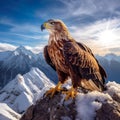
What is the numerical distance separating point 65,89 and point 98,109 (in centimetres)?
189

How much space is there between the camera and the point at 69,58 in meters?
9.42

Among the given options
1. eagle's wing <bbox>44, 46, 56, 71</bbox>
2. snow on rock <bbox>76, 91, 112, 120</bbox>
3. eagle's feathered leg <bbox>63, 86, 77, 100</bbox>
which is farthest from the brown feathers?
snow on rock <bbox>76, 91, 112, 120</bbox>

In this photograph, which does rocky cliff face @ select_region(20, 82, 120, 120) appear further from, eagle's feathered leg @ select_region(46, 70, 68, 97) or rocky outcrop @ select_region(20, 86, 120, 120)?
eagle's feathered leg @ select_region(46, 70, 68, 97)

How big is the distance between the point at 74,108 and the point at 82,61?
1.47 m

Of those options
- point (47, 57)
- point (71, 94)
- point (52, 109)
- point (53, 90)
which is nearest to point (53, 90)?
point (53, 90)

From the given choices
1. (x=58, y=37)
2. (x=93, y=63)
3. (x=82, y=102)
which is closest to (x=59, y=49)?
(x=58, y=37)

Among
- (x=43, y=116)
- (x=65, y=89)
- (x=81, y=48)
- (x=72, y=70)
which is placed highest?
(x=81, y=48)

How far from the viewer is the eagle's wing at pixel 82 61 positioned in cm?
942

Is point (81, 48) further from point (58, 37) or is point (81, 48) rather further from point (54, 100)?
point (54, 100)

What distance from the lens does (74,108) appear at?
9352 millimetres

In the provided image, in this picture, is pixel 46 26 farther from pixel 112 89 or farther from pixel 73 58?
pixel 112 89

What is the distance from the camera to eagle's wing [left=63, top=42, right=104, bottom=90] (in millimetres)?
9422

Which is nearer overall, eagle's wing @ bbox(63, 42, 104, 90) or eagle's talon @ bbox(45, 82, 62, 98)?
eagle's wing @ bbox(63, 42, 104, 90)

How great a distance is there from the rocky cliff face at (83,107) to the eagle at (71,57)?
0.33 metres
